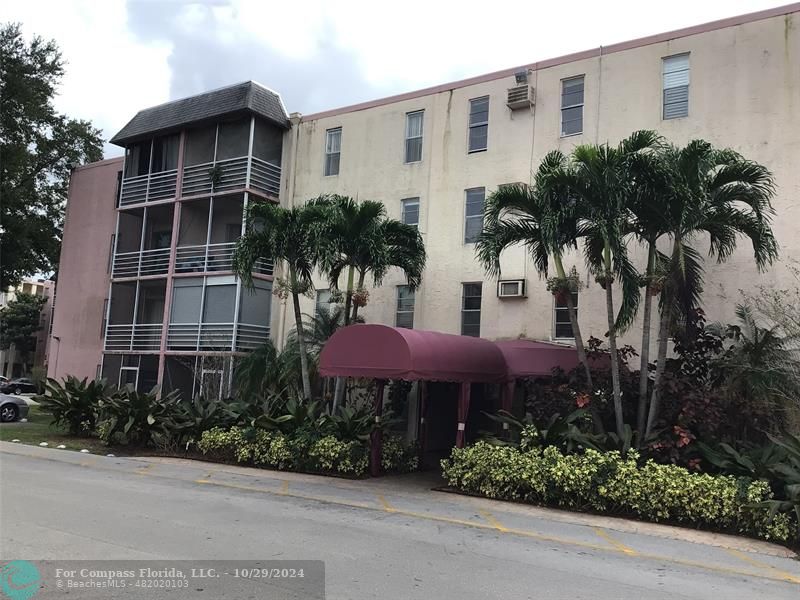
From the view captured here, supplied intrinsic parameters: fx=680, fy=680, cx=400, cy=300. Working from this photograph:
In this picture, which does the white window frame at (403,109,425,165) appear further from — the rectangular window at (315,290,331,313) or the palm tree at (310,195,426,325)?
the rectangular window at (315,290,331,313)

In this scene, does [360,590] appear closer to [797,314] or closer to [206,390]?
[797,314]

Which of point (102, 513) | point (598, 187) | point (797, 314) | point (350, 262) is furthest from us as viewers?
point (350, 262)

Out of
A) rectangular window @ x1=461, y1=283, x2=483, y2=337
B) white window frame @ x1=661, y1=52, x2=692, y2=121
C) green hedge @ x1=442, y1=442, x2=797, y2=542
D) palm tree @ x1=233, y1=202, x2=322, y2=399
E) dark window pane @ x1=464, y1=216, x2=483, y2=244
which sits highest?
white window frame @ x1=661, y1=52, x2=692, y2=121

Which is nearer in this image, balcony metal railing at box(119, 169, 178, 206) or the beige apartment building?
the beige apartment building

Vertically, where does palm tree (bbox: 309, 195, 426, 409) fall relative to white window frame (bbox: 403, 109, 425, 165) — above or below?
below

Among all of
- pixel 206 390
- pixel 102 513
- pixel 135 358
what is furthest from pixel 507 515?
pixel 135 358

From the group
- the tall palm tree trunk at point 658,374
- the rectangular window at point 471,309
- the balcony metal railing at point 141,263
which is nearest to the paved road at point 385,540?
the tall palm tree trunk at point 658,374

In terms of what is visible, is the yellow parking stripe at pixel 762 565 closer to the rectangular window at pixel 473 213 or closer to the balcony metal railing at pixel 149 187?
the rectangular window at pixel 473 213

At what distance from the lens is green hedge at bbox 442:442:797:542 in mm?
9875

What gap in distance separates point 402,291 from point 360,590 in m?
13.5

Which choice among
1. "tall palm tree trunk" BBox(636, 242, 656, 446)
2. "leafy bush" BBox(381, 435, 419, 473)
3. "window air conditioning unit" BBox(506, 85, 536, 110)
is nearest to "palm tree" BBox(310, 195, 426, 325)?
"leafy bush" BBox(381, 435, 419, 473)

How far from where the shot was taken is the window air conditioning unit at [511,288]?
16794 mm

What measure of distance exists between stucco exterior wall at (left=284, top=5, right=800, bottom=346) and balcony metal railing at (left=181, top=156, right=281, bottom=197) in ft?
1.75

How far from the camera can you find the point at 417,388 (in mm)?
17906
